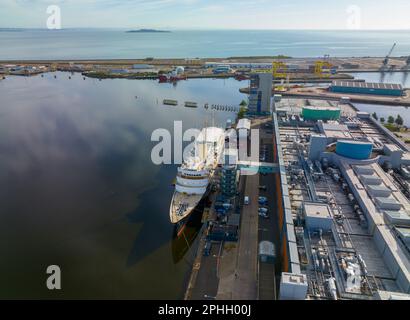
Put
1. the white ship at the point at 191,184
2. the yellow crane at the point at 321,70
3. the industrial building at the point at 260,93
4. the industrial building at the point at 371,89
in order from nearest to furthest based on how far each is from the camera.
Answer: the white ship at the point at 191,184
the industrial building at the point at 260,93
the industrial building at the point at 371,89
the yellow crane at the point at 321,70

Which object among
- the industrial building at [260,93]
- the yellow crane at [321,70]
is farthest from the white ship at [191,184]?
the yellow crane at [321,70]

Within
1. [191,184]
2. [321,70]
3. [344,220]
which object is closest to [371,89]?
[321,70]

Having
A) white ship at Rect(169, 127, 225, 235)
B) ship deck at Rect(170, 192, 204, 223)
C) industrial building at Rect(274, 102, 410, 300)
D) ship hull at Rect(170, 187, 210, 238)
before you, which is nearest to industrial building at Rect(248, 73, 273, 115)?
industrial building at Rect(274, 102, 410, 300)

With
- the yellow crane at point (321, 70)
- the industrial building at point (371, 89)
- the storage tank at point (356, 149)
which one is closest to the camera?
the storage tank at point (356, 149)

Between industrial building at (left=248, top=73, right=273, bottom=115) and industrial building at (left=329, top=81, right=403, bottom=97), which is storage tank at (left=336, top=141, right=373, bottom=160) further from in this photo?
industrial building at (left=329, top=81, right=403, bottom=97)

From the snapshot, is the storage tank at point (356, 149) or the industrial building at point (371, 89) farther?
the industrial building at point (371, 89)

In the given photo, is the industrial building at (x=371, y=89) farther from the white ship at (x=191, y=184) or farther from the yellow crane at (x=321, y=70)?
the white ship at (x=191, y=184)

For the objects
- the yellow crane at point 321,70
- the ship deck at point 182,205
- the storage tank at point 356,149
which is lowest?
the ship deck at point 182,205

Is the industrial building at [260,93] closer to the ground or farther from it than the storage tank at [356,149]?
farther from it
